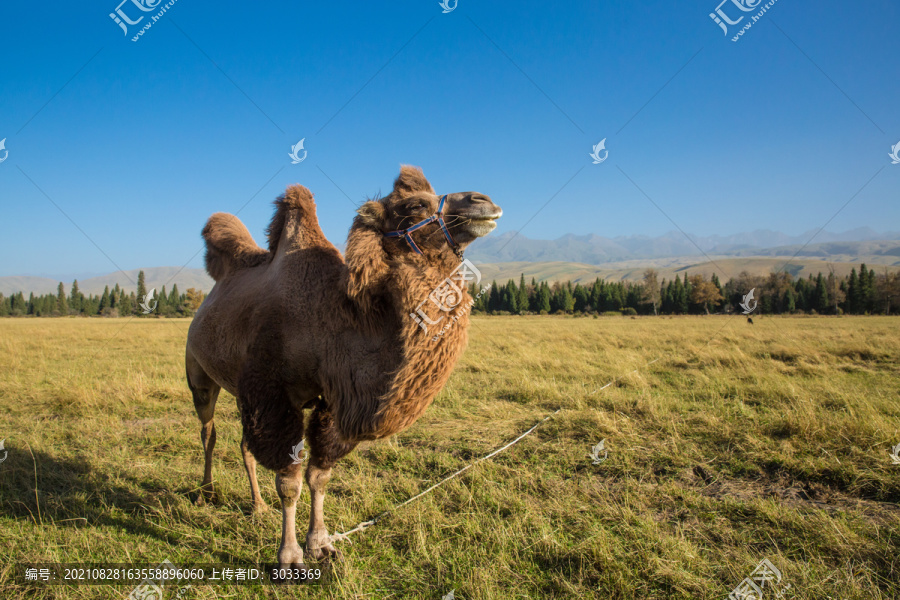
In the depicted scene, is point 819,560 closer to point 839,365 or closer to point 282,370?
point 282,370

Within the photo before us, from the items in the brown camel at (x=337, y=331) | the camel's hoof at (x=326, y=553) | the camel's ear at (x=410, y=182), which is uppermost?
the camel's ear at (x=410, y=182)

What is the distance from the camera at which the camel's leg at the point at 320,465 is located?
350 centimetres

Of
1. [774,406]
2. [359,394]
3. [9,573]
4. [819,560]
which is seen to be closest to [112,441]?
[9,573]

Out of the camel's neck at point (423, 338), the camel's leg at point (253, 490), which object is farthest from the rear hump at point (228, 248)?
the camel's neck at point (423, 338)

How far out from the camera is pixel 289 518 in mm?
3461

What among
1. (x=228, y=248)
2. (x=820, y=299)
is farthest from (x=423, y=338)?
(x=820, y=299)

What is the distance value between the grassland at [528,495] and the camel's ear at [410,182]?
9.50 feet

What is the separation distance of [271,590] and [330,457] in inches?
39.8

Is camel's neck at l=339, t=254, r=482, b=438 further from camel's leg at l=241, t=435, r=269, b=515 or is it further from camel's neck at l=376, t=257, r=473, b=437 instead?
camel's leg at l=241, t=435, r=269, b=515

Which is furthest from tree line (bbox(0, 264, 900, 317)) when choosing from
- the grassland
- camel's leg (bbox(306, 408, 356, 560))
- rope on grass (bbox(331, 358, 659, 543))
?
camel's leg (bbox(306, 408, 356, 560))

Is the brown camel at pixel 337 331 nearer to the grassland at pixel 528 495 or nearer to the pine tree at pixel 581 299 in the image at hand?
the grassland at pixel 528 495

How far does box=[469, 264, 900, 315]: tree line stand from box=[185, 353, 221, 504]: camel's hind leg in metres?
31.7

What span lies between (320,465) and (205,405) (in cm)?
229

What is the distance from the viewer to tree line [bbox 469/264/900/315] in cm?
4238
